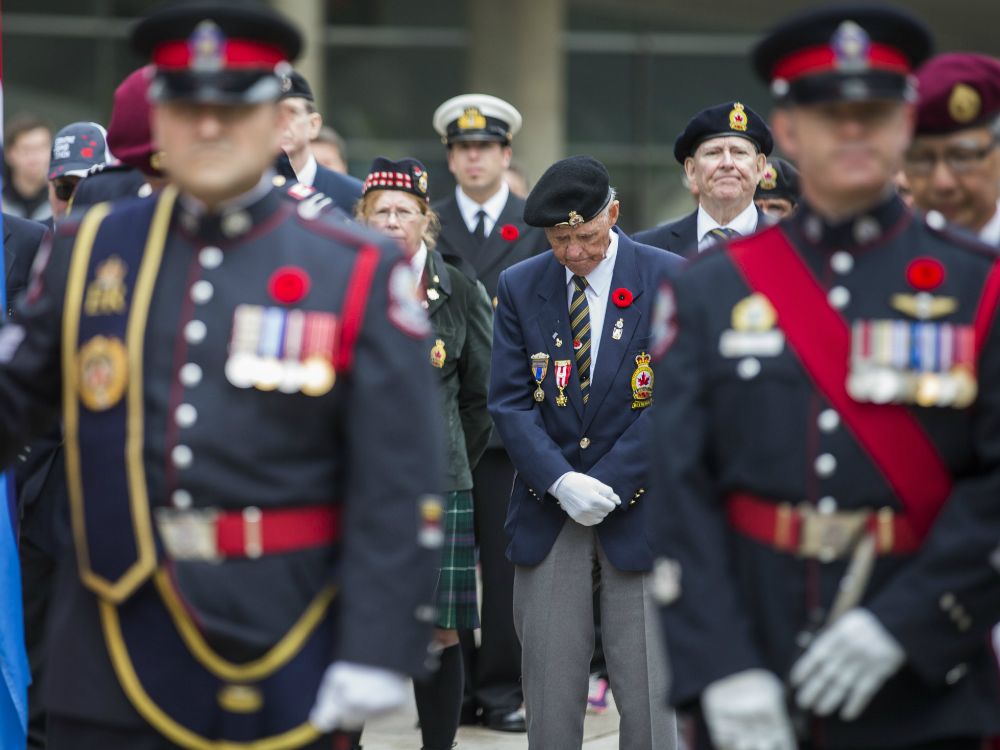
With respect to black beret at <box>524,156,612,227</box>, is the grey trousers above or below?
below

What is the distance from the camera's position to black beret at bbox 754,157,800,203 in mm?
7520

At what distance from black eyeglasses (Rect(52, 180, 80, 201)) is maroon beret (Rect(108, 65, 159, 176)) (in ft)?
7.55

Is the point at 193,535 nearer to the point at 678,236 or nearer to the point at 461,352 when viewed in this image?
the point at 461,352

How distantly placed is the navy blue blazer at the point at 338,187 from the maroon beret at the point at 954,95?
3614 mm

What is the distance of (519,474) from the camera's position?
576cm

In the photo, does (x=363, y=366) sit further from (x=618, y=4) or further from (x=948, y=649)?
(x=618, y=4)

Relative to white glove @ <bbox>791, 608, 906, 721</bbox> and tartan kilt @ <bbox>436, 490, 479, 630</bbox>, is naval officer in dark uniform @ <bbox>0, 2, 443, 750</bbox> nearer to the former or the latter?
white glove @ <bbox>791, 608, 906, 721</bbox>

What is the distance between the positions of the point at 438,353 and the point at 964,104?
3.02 meters

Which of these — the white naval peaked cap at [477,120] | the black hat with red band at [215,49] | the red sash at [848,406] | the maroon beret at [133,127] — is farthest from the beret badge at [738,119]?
the black hat with red band at [215,49]

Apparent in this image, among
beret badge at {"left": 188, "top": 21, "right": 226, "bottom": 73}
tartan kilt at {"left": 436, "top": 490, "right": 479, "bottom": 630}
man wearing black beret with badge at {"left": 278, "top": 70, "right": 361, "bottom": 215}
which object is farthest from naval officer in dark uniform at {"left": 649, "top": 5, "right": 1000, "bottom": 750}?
man wearing black beret with badge at {"left": 278, "top": 70, "right": 361, "bottom": 215}

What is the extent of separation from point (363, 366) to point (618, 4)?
60.6 ft

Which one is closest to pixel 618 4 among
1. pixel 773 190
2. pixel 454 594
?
pixel 773 190

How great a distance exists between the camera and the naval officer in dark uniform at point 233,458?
3271 mm

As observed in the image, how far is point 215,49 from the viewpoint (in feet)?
Result: 10.9
